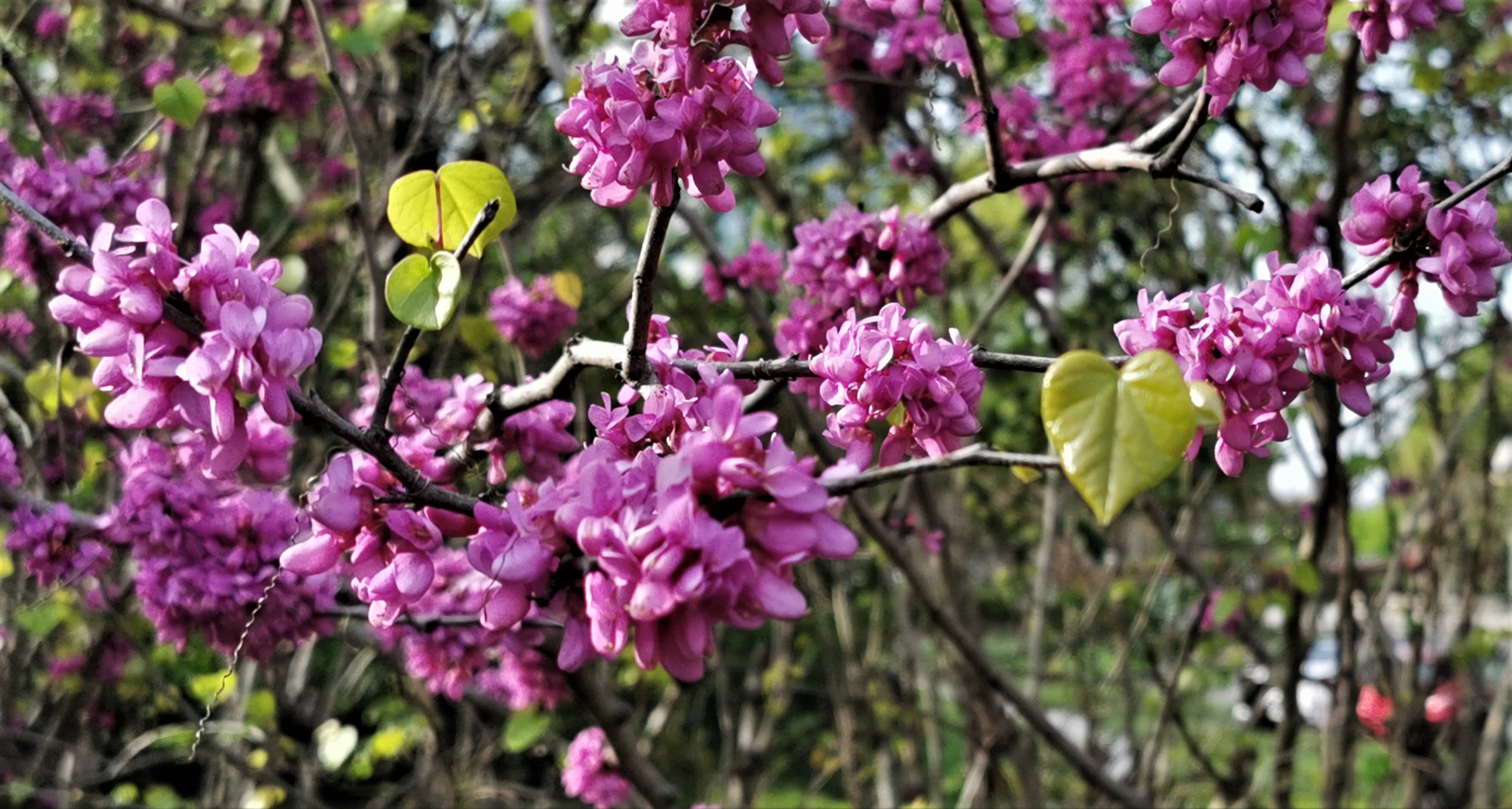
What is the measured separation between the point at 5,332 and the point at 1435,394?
4.17m

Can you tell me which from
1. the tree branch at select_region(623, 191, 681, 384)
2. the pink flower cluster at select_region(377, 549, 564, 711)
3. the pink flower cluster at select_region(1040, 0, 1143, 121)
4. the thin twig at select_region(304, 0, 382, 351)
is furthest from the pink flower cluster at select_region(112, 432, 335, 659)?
the pink flower cluster at select_region(1040, 0, 1143, 121)

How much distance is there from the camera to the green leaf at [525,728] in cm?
255

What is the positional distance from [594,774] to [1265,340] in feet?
6.36

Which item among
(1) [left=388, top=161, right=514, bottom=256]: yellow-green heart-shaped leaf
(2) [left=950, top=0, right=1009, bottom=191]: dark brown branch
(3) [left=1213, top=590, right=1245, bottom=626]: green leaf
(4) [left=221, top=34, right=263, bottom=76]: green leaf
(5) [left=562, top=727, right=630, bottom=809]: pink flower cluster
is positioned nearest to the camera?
(1) [left=388, top=161, right=514, bottom=256]: yellow-green heart-shaped leaf

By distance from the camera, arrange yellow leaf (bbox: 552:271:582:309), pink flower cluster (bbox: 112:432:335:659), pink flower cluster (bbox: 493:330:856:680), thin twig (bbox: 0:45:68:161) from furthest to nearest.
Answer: yellow leaf (bbox: 552:271:582:309), thin twig (bbox: 0:45:68:161), pink flower cluster (bbox: 112:432:335:659), pink flower cluster (bbox: 493:330:856:680)

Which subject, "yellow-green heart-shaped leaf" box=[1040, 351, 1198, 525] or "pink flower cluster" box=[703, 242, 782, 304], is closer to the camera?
"yellow-green heart-shaped leaf" box=[1040, 351, 1198, 525]

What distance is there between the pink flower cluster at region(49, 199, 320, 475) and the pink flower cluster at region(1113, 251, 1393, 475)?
2.29 ft

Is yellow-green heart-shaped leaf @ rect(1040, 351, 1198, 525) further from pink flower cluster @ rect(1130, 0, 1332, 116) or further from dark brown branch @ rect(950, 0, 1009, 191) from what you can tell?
dark brown branch @ rect(950, 0, 1009, 191)

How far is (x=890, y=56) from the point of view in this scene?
2287 mm

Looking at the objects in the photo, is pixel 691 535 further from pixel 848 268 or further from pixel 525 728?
pixel 525 728

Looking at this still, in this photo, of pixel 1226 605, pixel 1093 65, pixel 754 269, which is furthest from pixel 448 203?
pixel 1226 605

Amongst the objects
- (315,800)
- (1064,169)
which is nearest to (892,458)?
(1064,169)

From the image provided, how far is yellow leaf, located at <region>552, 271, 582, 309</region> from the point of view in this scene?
1910mm

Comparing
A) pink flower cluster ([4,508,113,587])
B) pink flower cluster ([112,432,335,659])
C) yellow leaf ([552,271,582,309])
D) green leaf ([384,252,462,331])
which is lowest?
pink flower cluster ([4,508,113,587])
